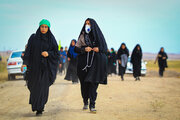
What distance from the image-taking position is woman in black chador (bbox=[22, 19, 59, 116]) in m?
6.89

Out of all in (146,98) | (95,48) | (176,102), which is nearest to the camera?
(95,48)

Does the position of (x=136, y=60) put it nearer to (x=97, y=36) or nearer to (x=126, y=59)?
(x=126, y=59)

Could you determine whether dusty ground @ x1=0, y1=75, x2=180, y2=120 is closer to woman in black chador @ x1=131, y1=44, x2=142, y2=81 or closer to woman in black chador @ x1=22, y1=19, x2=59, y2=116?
woman in black chador @ x1=22, y1=19, x2=59, y2=116

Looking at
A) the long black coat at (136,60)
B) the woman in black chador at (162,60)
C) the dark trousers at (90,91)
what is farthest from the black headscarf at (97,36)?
the woman in black chador at (162,60)

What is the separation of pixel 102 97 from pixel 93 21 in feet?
11.3

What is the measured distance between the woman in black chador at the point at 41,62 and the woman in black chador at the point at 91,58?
629 mm

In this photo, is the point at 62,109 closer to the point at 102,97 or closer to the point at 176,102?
the point at 102,97

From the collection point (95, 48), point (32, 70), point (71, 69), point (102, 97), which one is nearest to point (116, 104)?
point (102, 97)

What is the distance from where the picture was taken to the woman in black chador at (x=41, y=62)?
6891 mm

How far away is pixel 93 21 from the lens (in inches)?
286

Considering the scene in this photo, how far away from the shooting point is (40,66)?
23.1 feet

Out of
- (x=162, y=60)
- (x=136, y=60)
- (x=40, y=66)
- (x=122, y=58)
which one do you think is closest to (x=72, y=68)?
(x=122, y=58)

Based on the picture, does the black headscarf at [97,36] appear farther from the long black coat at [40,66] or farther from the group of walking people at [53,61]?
the long black coat at [40,66]

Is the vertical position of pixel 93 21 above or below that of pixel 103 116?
above
